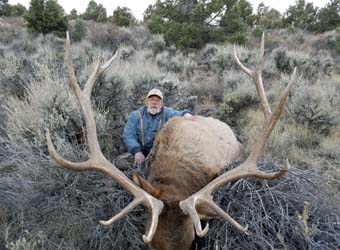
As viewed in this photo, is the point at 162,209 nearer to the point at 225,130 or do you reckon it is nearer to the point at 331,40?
the point at 225,130

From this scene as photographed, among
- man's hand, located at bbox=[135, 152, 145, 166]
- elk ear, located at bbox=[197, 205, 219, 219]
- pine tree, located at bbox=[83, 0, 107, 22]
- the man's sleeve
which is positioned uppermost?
elk ear, located at bbox=[197, 205, 219, 219]

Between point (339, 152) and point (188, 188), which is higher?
point (188, 188)

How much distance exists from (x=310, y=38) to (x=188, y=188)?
57.0ft

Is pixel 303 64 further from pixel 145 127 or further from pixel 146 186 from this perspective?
pixel 146 186

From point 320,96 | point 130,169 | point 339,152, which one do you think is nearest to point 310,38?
point 320,96

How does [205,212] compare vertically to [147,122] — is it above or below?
above

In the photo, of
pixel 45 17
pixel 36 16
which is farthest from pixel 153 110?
pixel 36 16

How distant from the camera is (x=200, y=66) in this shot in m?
→ 11.2

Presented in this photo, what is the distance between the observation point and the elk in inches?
104

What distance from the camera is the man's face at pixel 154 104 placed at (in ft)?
15.8

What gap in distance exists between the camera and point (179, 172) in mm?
3289

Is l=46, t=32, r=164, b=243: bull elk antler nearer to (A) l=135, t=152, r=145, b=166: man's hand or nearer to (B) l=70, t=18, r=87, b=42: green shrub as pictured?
(A) l=135, t=152, r=145, b=166: man's hand

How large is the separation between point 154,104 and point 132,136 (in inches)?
18.4

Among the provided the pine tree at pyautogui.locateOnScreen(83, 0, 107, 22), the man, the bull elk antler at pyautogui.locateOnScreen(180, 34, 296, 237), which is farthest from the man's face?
the pine tree at pyautogui.locateOnScreen(83, 0, 107, 22)
